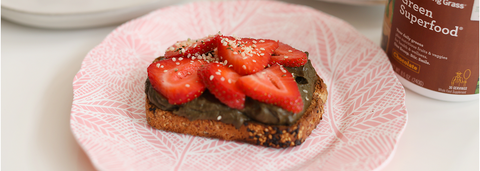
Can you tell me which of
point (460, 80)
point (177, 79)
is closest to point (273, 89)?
point (177, 79)

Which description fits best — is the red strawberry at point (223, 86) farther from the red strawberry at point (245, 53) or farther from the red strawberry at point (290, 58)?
the red strawberry at point (290, 58)

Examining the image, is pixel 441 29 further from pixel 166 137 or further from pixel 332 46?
pixel 166 137

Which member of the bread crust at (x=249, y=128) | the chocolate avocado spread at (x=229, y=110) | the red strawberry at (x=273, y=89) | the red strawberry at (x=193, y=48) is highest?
the red strawberry at (x=193, y=48)

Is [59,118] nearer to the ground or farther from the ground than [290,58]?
nearer to the ground

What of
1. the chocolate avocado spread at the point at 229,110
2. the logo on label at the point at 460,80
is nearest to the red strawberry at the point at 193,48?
the chocolate avocado spread at the point at 229,110

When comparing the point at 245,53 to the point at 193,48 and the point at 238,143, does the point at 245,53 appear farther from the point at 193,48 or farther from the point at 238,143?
the point at 238,143

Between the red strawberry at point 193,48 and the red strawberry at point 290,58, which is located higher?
the red strawberry at point 193,48

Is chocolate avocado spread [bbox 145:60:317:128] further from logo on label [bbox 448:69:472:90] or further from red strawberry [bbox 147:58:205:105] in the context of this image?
logo on label [bbox 448:69:472:90]
